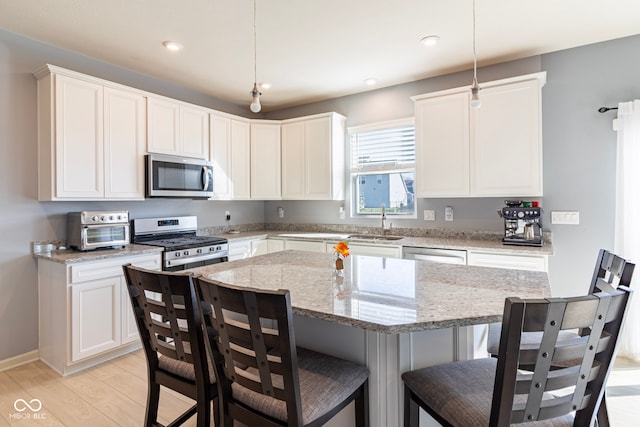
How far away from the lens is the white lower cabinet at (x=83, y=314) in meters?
2.54

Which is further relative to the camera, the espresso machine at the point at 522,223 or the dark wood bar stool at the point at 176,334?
the espresso machine at the point at 522,223

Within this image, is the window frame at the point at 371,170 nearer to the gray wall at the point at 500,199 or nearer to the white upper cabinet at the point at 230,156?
the gray wall at the point at 500,199

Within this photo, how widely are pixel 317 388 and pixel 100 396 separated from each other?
195 cm

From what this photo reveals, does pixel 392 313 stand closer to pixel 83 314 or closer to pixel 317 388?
pixel 317 388

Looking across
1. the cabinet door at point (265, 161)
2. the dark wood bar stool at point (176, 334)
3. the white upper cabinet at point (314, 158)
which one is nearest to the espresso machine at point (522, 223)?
the white upper cabinet at point (314, 158)

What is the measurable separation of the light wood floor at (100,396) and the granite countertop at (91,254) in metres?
0.90

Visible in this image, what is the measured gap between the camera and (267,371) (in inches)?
41.2

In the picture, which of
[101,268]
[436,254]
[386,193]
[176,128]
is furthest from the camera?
[386,193]

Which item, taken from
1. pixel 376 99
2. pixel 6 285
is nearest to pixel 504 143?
pixel 376 99

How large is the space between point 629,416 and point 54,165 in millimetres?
4420

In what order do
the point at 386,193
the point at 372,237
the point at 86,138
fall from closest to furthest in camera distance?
the point at 86,138 < the point at 372,237 < the point at 386,193

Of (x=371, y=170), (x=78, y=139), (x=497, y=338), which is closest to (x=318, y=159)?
(x=371, y=170)

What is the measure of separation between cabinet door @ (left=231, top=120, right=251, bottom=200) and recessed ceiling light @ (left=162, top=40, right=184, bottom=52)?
1268 mm

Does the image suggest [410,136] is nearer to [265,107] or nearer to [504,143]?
[504,143]
